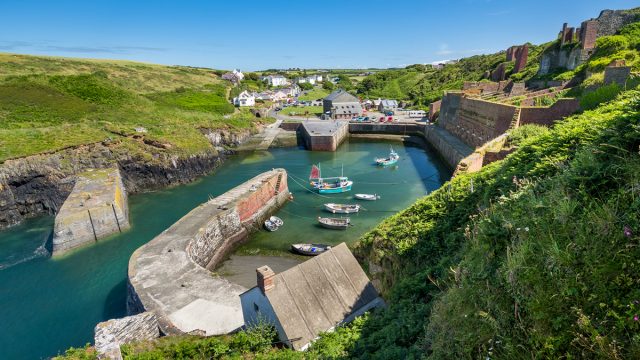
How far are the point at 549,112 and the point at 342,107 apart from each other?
5323cm

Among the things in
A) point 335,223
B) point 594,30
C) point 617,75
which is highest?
point 594,30

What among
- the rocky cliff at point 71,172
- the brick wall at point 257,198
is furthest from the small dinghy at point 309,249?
the rocky cliff at point 71,172

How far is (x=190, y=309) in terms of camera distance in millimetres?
14734

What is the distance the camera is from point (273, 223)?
28000 millimetres

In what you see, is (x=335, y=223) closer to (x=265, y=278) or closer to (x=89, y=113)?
(x=265, y=278)

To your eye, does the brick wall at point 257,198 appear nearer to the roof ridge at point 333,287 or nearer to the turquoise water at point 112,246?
→ the turquoise water at point 112,246

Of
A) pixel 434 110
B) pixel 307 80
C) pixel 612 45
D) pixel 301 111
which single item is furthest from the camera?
pixel 307 80

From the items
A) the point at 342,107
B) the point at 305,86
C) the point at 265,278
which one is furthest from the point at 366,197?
the point at 305,86

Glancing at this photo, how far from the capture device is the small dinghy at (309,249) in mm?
23183

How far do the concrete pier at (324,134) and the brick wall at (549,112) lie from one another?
31211mm

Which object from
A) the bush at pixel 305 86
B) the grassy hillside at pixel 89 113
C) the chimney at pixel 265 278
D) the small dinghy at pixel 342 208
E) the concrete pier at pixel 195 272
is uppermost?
the bush at pixel 305 86

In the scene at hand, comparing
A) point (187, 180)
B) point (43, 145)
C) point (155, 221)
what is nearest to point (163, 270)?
point (155, 221)

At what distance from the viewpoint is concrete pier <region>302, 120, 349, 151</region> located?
5512 centimetres

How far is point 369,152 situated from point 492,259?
50.8 meters
